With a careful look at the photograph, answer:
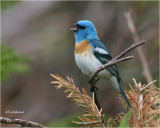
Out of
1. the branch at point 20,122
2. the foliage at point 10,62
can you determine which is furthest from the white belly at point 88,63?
the branch at point 20,122

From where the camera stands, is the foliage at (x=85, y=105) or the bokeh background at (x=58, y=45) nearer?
the foliage at (x=85, y=105)

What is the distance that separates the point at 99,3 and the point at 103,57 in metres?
2.05

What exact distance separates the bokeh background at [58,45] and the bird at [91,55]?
3.23 feet

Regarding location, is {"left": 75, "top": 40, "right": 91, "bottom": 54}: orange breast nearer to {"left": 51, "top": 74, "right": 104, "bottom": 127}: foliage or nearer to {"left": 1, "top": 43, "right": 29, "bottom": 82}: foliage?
{"left": 1, "top": 43, "right": 29, "bottom": 82}: foliage

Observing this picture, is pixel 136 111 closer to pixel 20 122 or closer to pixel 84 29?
pixel 20 122

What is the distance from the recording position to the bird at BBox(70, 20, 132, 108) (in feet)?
8.98

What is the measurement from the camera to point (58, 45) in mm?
4973

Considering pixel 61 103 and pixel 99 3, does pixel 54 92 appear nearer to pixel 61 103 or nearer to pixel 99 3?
pixel 61 103

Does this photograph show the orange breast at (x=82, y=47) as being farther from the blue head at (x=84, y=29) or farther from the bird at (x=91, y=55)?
the blue head at (x=84, y=29)

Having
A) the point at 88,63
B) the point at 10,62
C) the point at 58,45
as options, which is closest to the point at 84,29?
the point at 88,63

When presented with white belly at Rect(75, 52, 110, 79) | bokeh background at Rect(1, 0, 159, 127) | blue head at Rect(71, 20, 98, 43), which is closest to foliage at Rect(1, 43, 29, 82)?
white belly at Rect(75, 52, 110, 79)

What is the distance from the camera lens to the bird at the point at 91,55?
2.74 m

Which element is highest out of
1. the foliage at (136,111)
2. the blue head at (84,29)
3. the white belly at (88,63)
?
the blue head at (84,29)

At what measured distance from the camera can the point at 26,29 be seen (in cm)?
480
